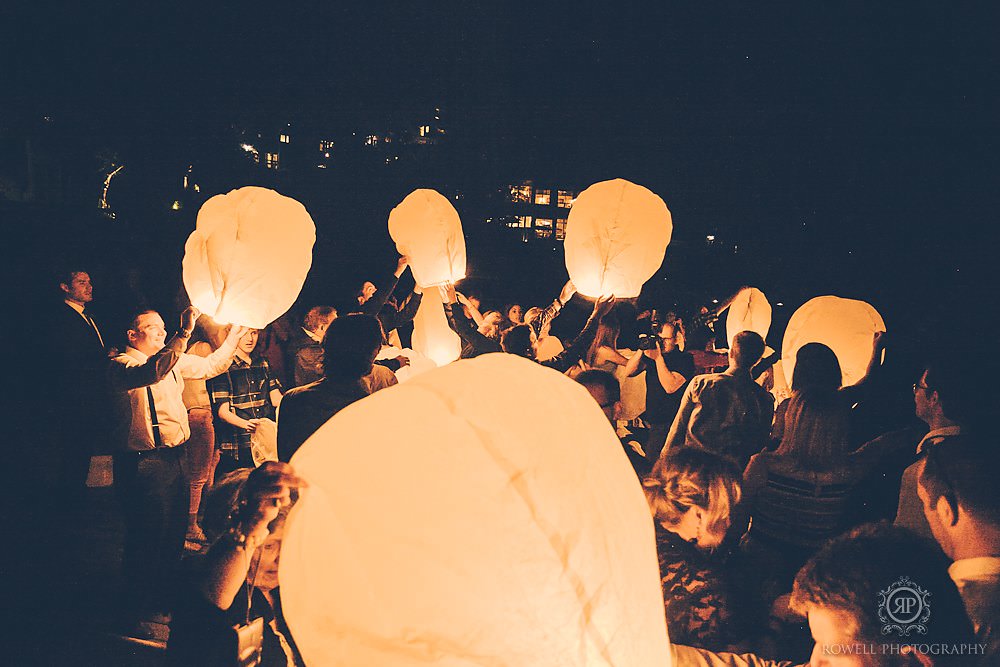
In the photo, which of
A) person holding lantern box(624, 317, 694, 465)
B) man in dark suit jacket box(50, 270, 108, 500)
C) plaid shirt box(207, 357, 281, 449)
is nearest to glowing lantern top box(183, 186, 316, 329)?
man in dark suit jacket box(50, 270, 108, 500)

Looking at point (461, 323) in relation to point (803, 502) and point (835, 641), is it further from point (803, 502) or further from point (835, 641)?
point (835, 641)

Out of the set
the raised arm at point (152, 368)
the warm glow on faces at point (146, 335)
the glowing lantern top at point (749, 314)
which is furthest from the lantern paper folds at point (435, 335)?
the glowing lantern top at point (749, 314)

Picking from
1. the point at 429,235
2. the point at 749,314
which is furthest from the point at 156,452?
the point at 749,314

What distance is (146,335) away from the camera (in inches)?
134

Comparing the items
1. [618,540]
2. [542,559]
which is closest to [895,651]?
[618,540]

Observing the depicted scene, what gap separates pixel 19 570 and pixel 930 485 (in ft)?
16.4

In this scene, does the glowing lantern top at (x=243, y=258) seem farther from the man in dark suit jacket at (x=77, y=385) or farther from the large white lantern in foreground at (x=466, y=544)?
the large white lantern in foreground at (x=466, y=544)

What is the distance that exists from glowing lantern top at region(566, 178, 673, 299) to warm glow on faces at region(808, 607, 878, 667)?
238cm

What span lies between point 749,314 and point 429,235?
239cm

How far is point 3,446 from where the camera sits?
462 centimetres

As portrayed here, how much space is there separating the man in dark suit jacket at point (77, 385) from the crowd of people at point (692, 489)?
2 centimetres

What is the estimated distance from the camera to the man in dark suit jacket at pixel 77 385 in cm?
326

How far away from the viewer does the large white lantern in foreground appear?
0.79m

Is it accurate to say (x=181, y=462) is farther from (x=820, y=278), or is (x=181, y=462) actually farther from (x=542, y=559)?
(x=820, y=278)
